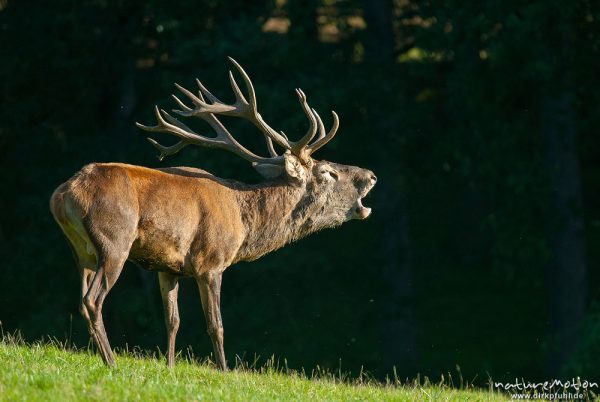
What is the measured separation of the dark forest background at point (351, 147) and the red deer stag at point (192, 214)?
6.62 metres

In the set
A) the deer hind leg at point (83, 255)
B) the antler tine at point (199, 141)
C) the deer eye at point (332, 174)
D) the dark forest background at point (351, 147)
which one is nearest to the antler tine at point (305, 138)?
the antler tine at point (199, 141)

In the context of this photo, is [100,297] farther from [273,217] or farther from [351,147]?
[351,147]

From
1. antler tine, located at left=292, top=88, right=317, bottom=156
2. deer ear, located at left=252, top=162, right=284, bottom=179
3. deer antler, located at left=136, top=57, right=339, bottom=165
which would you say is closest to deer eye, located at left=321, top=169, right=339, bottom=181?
deer antler, located at left=136, top=57, right=339, bottom=165

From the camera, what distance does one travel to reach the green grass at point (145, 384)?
6.85m

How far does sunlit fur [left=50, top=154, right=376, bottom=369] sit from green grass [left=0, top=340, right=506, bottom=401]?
433 mm

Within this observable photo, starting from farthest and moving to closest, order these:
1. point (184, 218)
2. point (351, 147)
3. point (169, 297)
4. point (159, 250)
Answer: point (351, 147), point (169, 297), point (184, 218), point (159, 250)

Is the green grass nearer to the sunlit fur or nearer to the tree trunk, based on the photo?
the sunlit fur

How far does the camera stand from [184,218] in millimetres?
9023

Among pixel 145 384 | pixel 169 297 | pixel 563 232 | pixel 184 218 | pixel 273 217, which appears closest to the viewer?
pixel 145 384

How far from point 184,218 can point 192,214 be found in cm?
12

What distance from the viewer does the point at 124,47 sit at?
1978 cm

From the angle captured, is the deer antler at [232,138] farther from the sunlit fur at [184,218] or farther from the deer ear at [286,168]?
the sunlit fur at [184,218]

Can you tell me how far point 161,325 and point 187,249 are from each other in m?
9.76

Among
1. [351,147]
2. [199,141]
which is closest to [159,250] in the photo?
[199,141]
